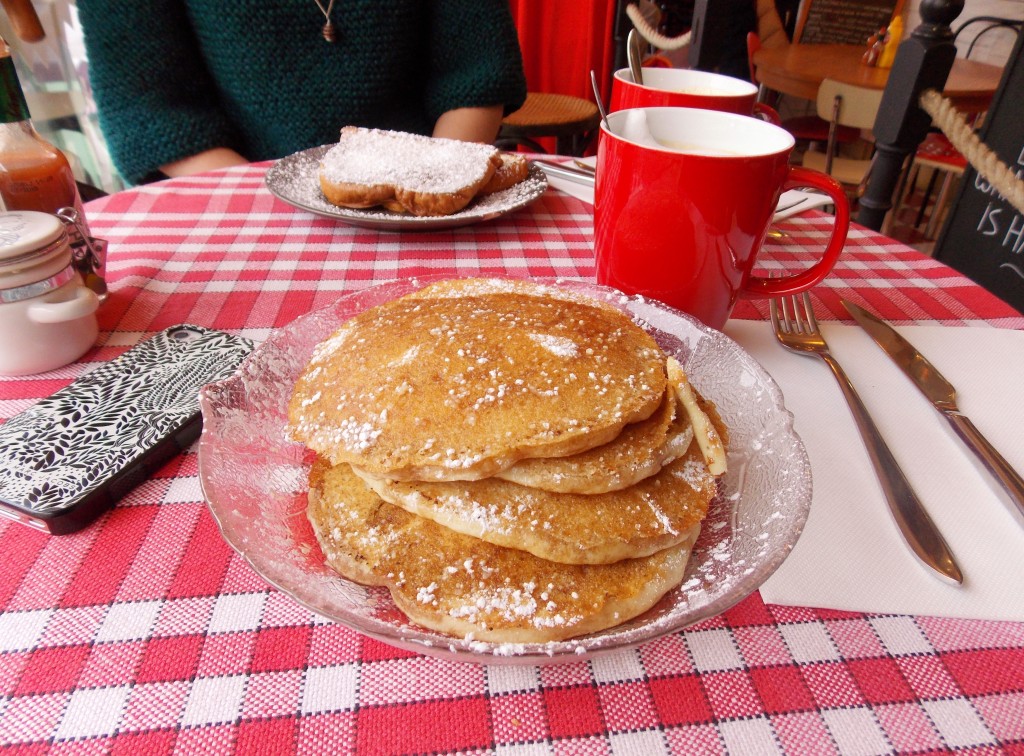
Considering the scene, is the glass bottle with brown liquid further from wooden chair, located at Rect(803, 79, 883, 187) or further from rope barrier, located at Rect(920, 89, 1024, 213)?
wooden chair, located at Rect(803, 79, 883, 187)

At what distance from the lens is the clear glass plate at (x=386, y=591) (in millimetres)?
380

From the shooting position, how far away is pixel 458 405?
0.45 m

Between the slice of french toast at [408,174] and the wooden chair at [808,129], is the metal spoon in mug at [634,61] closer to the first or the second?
the slice of french toast at [408,174]

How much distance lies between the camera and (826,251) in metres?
0.74

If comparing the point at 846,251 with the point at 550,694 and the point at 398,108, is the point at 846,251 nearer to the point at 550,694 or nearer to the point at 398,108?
the point at 550,694

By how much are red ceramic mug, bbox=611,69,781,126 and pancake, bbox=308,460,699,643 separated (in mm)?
737

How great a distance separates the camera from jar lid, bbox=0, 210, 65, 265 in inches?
26.2

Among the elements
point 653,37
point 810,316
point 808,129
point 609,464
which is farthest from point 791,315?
point 808,129

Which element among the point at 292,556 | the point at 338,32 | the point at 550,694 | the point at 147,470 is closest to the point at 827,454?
the point at 550,694

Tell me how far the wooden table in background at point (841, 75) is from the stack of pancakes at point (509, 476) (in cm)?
314

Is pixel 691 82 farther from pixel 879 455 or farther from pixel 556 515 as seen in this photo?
pixel 556 515

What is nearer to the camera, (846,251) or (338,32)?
(846,251)

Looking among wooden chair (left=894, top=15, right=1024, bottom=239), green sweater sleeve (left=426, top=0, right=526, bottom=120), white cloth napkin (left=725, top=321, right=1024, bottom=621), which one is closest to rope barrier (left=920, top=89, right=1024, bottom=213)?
white cloth napkin (left=725, top=321, right=1024, bottom=621)

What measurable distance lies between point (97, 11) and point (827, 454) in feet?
6.09
